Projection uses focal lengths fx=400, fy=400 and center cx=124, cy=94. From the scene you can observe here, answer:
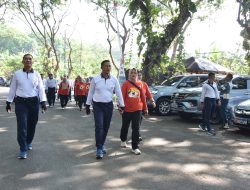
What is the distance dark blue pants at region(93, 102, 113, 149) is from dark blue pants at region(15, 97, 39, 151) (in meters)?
1.13

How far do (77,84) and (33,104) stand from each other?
1161 cm

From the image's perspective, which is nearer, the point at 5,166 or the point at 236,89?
the point at 5,166

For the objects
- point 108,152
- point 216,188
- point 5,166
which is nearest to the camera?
point 216,188

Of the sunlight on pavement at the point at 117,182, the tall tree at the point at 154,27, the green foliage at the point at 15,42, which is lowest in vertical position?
the sunlight on pavement at the point at 117,182

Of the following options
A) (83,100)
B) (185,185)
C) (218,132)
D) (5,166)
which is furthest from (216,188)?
(83,100)

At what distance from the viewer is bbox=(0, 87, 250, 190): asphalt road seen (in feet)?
19.1

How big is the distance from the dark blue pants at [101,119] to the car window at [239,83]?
24.6 ft

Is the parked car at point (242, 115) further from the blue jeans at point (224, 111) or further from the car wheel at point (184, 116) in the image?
the car wheel at point (184, 116)

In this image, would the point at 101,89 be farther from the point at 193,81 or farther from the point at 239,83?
the point at 193,81

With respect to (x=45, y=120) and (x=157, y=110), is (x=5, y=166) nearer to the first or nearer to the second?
(x=45, y=120)

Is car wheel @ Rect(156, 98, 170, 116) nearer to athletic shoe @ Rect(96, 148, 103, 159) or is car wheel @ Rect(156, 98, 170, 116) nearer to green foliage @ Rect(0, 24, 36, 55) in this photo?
athletic shoe @ Rect(96, 148, 103, 159)

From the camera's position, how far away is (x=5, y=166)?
6668 mm

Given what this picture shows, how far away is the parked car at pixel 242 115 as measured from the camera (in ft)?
36.1

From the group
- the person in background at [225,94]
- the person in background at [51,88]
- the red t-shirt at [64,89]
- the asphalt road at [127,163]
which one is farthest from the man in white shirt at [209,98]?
the person in background at [51,88]
